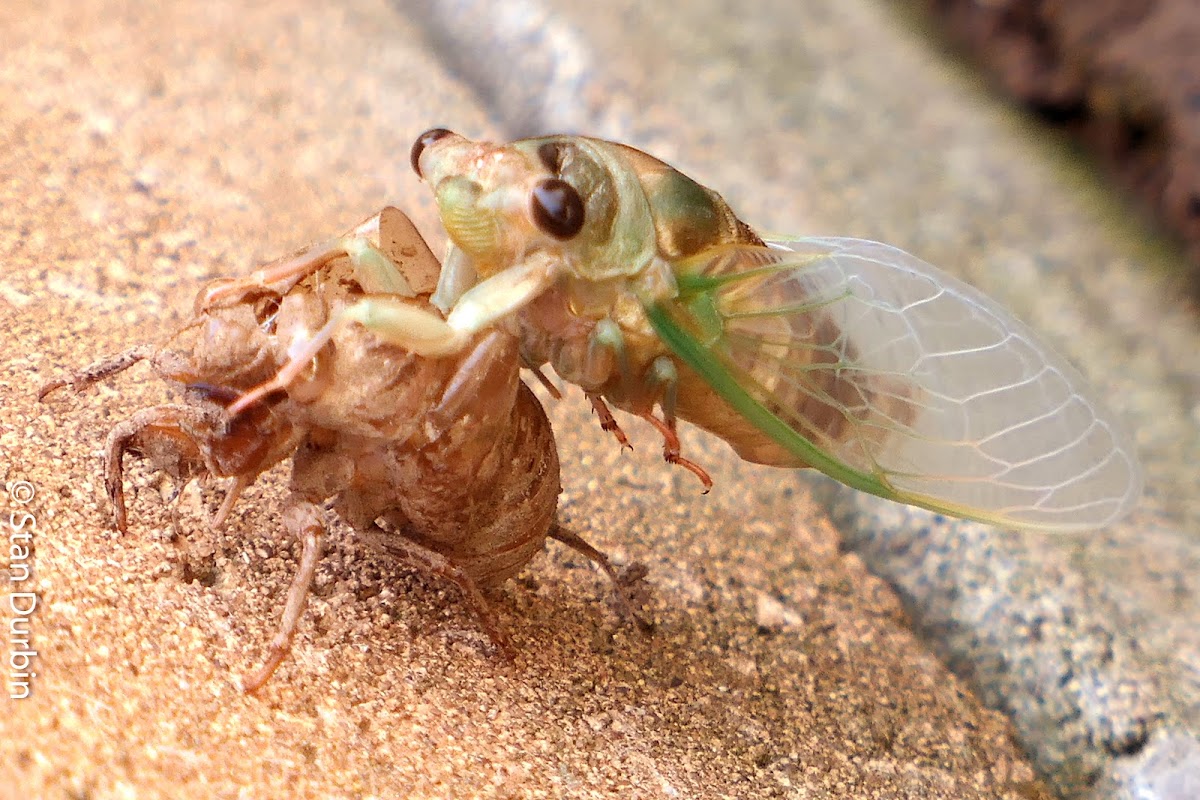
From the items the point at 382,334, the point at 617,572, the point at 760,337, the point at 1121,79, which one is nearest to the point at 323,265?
the point at 382,334

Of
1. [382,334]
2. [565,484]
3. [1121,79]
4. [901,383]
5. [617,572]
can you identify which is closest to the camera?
[382,334]

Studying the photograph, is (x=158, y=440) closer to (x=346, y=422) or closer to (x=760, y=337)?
(x=346, y=422)

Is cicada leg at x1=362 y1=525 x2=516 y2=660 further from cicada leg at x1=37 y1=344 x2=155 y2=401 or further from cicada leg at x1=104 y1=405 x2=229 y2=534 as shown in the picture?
cicada leg at x1=37 y1=344 x2=155 y2=401

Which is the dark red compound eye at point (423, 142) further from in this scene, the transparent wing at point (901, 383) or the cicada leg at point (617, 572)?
the cicada leg at point (617, 572)

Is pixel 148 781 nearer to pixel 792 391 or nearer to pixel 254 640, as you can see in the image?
pixel 254 640

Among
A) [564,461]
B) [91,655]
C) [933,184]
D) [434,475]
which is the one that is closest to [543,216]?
[434,475]

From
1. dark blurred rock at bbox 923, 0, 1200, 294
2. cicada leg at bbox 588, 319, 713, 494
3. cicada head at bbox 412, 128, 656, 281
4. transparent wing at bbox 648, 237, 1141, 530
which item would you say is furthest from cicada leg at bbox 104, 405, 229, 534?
dark blurred rock at bbox 923, 0, 1200, 294
